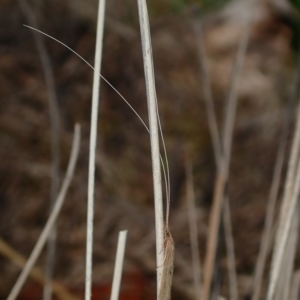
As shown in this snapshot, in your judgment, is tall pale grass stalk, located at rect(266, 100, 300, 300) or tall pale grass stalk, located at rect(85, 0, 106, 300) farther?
tall pale grass stalk, located at rect(266, 100, 300, 300)

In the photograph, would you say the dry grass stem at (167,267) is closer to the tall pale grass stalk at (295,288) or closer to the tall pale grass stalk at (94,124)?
the tall pale grass stalk at (94,124)

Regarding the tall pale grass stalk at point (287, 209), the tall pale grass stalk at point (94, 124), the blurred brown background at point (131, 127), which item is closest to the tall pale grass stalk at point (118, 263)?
the tall pale grass stalk at point (94, 124)

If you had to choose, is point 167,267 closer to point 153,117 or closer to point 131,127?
point 153,117

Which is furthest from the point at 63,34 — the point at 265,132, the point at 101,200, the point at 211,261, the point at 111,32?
the point at 211,261

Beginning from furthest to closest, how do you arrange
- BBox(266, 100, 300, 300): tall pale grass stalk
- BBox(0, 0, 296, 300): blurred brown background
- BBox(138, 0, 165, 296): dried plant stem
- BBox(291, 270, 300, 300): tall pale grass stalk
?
1. BBox(0, 0, 296, 300): blurred brown background
2. BBox(291, 270, 300, 300): tall pale grass stalk
3. BBox(266, 100, 300, 300): tall pale grass stalk
4. BBox(138, 0, 165, 296): dried plant stem

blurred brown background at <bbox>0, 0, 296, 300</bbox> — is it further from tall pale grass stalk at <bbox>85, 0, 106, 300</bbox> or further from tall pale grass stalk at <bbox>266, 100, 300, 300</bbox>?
tall pale grass stalk at <bbox>85, 0, 106, 300</bbox>

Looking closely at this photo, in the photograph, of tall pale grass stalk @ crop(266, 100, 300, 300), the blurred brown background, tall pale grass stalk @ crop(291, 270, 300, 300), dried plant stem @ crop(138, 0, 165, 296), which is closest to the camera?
dried plant stem @ crop(138, 0, 165, 296)

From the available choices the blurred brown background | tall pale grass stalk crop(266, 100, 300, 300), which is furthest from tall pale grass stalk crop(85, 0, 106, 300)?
the blurred brown background
